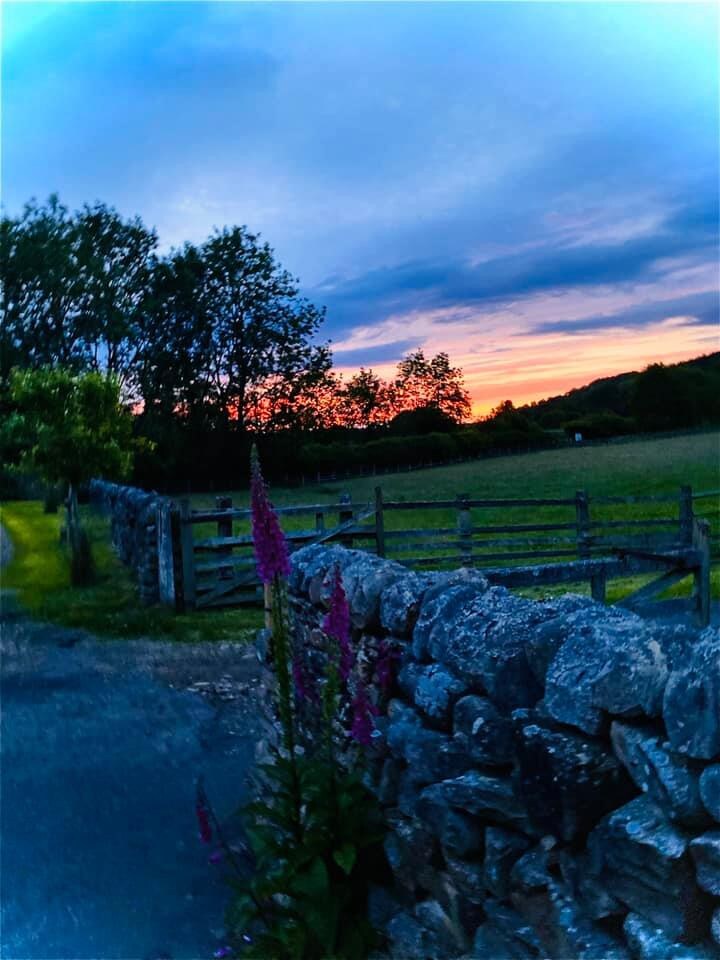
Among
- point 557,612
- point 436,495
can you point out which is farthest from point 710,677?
point 436,495

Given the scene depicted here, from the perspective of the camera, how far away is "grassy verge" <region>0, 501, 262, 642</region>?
37.1 feet

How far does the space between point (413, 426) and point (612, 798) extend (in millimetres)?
6549

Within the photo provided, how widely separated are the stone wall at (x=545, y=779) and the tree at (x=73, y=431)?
11703 millimetres

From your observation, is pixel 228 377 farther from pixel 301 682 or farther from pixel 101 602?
pixel 301 682

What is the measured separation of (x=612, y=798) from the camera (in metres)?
2.49

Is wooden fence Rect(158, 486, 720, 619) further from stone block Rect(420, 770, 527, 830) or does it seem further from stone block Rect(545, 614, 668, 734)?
stone block Rect(545, 614, 668, 734)

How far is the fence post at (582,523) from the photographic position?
11930 millimetres

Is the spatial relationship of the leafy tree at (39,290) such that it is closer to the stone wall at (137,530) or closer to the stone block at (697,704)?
the stone wall at (137,530)

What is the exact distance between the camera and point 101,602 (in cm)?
1332

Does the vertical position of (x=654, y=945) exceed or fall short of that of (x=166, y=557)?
it falls short

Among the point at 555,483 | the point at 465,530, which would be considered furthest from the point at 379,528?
the point at 555,483

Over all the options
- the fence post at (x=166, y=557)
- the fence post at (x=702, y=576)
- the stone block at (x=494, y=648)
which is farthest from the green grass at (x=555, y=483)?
the stone block at (x=494, y=648)

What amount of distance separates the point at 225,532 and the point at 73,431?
3.36m

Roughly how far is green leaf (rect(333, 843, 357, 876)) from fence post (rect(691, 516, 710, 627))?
498 cm
